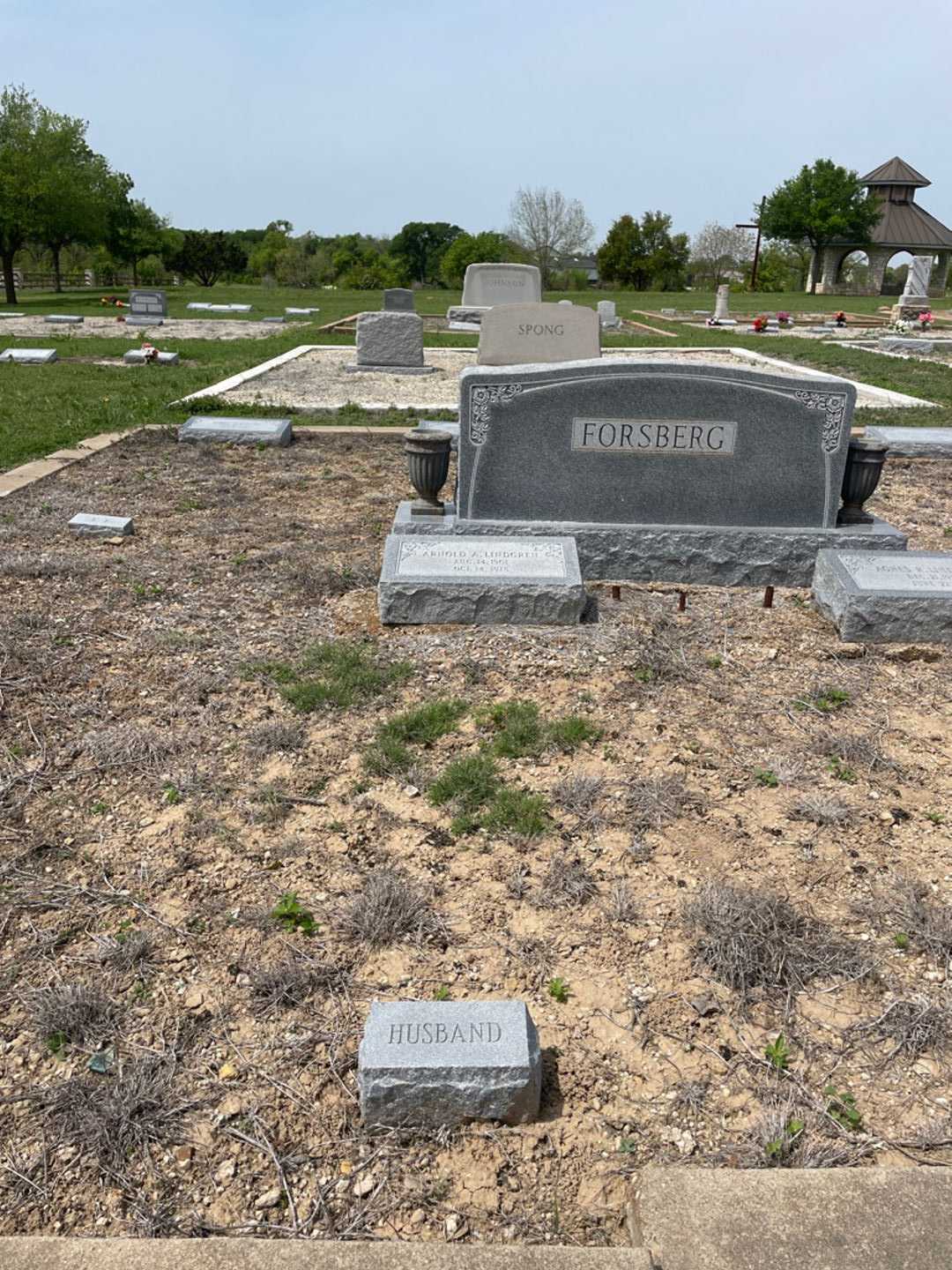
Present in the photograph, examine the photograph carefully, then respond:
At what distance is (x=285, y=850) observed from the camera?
10.1 ft

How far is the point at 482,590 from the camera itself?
4.77 m

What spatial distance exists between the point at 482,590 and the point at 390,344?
11.1 metres

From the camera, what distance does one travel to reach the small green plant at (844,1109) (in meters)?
2.13

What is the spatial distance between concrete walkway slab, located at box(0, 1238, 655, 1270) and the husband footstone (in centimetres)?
39

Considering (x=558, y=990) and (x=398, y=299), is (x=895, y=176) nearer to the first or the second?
(x=398, y=299)

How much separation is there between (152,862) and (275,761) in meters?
0.68

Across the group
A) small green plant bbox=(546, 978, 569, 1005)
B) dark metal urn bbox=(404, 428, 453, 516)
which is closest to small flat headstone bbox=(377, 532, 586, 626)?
dark metal urn bbox=(404, 428, 453, 516)

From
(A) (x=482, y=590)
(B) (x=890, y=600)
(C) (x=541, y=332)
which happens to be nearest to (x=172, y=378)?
(C) (x=541, y=332)

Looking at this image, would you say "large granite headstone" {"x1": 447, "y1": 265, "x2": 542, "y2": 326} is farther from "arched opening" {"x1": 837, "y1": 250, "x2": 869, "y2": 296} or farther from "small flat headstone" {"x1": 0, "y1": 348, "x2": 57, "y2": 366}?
"arched opening" {"x1": 837, "y1": 250, "x2": 869, "y2": 296}

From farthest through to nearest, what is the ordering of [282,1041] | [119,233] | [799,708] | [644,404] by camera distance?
[119,233] → [644,404] → [799,708] → [282,1041]

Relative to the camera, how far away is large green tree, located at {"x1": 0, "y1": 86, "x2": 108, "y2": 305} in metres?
29.7

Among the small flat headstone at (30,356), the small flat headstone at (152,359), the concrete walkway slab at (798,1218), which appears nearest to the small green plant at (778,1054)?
the concrete walkway slab at (798,1218)

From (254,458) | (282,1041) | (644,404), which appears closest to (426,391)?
(254,458)

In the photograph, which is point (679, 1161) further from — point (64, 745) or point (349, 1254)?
point (64, 745)
